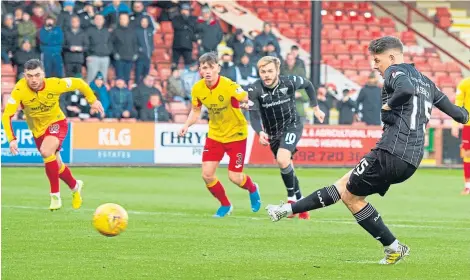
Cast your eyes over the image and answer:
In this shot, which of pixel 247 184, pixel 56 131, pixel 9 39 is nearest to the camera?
pixel 247 184

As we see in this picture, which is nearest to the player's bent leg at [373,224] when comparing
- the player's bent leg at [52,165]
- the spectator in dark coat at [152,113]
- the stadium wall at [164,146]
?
the player's bent leg at [52,165]

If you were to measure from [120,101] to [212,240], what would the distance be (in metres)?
14.9

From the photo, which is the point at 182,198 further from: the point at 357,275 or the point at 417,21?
the point at 417,21

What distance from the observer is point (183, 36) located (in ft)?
91.4

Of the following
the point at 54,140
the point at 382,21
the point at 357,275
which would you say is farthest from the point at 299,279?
the point at 382,21

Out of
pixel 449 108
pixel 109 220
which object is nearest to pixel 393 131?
pixel 449 108

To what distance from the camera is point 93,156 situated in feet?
83.6

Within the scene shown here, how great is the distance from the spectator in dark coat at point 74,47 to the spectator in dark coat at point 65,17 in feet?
0.46

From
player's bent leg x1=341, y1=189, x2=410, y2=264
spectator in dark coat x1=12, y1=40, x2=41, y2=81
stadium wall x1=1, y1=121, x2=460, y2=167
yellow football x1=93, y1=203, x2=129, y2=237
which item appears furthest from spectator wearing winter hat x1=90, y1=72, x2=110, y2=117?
player's bent leg x1=341, y1=189, x2=410, y2=264

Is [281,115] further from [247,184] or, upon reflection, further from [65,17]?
[65,17]

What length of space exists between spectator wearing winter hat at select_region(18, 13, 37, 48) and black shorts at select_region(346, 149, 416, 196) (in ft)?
57.9

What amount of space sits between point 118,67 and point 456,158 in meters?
8.46

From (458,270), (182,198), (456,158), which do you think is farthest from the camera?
(456,158)

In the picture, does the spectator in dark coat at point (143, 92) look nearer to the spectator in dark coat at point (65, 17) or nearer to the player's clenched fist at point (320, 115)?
the spectator in dark coat at point (65, 17)
